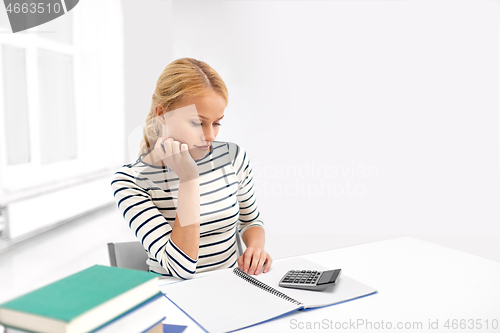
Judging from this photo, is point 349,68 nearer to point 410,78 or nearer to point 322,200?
point 410,78

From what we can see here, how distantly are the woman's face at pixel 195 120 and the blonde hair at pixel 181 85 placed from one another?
2cm

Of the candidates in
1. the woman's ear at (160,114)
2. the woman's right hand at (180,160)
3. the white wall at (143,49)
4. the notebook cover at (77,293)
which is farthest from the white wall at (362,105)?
the notebook cover at (77,293)

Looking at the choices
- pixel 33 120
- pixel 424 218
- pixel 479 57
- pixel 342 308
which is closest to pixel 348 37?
pixel 479 57

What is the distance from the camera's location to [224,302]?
33.1 inches

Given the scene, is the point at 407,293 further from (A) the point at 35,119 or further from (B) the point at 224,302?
(A) the point at 35,119

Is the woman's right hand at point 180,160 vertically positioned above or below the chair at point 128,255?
above

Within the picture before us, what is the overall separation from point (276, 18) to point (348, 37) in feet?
1.49

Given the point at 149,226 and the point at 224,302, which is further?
the point at 149,226

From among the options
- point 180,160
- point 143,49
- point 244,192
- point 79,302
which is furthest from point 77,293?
point 143,49

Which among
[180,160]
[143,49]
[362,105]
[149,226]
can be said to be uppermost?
[143,49]

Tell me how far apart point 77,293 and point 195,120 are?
2.06 feet

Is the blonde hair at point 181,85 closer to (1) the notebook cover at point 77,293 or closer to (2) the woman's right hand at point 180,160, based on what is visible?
(2) the woman's right hand at point 180,160

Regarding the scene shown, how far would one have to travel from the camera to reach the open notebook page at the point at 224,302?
29.9 inches

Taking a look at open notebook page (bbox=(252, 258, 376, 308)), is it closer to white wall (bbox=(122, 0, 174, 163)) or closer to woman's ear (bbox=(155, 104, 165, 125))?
woman's ear (bbox=(155, 104, 165, 125))
